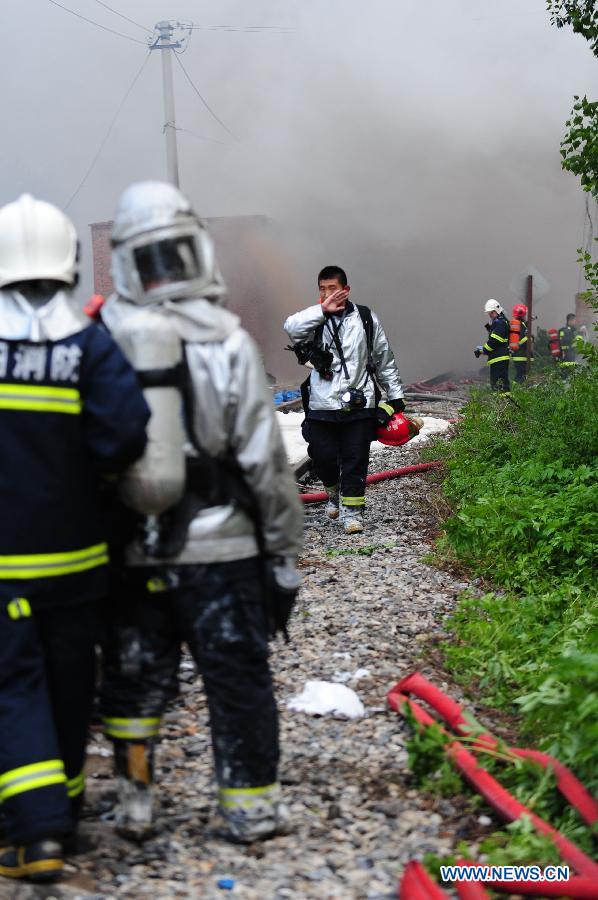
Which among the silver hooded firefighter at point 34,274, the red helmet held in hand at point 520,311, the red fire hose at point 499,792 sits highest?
the silver hooded firefighter at point 34,274

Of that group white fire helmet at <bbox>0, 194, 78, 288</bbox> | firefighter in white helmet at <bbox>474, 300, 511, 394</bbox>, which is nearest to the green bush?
white fire helmet at <bbox>0, 194, 78, 288</bbox>

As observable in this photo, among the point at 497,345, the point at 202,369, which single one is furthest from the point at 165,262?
the point at 497,345

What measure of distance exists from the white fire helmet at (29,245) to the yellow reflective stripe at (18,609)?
2.69 ft

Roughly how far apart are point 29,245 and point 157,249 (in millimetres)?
335

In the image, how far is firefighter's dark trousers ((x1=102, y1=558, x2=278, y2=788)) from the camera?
8.77ft

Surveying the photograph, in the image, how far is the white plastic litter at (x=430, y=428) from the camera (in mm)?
12752

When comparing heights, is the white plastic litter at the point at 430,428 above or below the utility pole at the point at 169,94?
below

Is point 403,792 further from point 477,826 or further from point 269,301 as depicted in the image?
point 269,301

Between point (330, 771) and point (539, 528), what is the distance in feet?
9.65

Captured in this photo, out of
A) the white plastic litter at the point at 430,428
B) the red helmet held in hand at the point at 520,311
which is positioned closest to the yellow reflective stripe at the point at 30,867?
the white plastic litter at the point at 430,428

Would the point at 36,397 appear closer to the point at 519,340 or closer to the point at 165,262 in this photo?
the point at 165,262

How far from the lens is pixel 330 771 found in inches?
Result: 131

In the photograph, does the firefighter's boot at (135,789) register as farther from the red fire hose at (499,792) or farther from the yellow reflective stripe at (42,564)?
the red fire hose at (499,792)

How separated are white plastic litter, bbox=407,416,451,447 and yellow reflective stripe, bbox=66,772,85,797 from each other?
9608 millimetres
